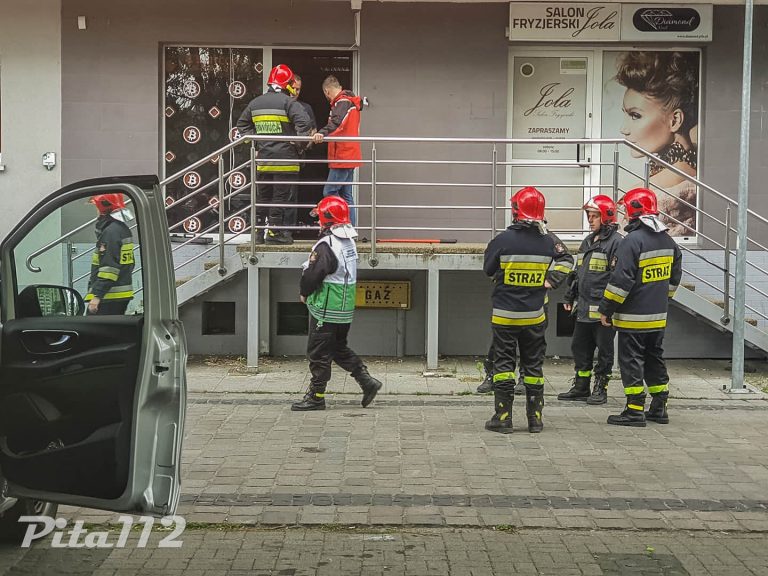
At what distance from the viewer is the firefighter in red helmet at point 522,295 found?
883 cm

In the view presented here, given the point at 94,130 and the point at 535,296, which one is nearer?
the point at 535,296

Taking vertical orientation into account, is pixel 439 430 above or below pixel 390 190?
below

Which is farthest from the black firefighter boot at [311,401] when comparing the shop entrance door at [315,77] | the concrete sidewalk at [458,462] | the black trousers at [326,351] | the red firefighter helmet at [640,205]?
the shop entrance door at [315,77]

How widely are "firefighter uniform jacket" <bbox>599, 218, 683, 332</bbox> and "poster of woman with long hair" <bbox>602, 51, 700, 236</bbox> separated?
13.6 ft

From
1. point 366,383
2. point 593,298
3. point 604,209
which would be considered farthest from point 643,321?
point 366,383

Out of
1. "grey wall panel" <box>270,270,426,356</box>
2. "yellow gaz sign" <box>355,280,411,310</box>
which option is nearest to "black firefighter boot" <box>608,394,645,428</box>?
"yellow gaz sign" <box>355,280,411,310</box>

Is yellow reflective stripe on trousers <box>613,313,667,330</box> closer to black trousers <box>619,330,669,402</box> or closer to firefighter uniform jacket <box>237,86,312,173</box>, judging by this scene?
black trousers <box>619,330,669,402</box>

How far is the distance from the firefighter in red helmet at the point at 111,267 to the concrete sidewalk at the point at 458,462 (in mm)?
1850

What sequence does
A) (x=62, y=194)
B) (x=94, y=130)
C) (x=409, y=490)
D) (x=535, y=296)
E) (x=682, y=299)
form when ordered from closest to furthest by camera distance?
(x=62, y=194) < (x=409, y=490) < (x=535, y=296) < (x=682, y=299) < (x=94, y=130)

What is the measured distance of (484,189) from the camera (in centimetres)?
1309

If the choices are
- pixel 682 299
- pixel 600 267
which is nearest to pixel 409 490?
pixel 600 267

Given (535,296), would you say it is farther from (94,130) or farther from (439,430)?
(94,130)

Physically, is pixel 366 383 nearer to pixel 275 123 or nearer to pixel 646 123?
pixel 275 123

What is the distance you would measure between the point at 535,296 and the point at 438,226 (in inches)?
170
